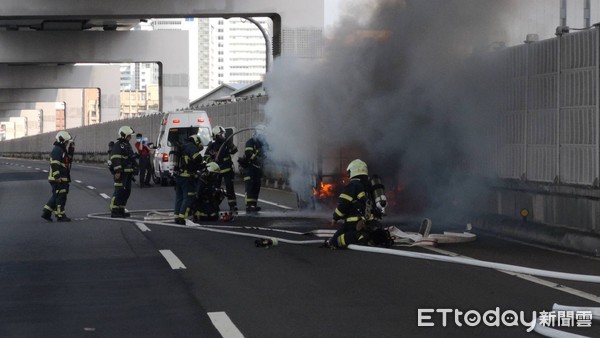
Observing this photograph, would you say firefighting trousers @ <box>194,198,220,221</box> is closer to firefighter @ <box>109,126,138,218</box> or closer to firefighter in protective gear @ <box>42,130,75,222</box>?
firefighter @ <box>109,126,138,218</box>

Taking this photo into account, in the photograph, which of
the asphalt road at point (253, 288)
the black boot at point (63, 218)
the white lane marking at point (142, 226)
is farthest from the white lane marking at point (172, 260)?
the black boot at point (63, 218)

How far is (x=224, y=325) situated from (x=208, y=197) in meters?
10.9

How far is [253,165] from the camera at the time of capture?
819 inches

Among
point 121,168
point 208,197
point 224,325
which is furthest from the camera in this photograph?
point 121,168

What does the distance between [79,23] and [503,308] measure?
43.0m

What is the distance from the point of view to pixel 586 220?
536 inches

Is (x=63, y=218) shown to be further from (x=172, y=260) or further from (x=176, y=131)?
(x=176, y=131)

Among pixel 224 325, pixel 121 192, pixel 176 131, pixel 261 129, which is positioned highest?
pixel 176 131

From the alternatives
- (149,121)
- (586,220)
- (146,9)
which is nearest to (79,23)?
(149,121)

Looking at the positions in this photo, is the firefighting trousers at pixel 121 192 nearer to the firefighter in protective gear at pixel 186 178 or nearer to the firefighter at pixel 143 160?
the firefighter in protective gear at pixel 186 178

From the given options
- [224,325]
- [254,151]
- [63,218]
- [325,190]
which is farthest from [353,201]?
[63,218]

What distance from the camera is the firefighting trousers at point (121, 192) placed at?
20.1 metres

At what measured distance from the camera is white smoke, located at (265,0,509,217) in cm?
1856

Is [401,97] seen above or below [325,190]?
above
